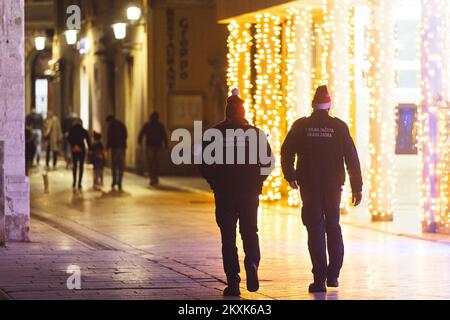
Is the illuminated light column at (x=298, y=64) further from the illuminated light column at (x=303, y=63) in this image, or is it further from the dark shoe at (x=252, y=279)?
the dark shoe at (x=252, y=279)

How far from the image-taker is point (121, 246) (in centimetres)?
1711

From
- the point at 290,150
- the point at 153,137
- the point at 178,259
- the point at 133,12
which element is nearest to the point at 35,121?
the point at 133,12

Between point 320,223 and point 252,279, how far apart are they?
819 millimetres

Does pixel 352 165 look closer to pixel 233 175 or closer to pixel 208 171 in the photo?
pixel 233 175

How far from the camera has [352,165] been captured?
12.6 m

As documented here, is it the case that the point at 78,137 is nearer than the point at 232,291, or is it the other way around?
the point at 232,291

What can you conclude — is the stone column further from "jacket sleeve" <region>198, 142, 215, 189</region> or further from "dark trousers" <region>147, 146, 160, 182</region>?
"dark trousers" <region>147, 146, 160, 182</region>

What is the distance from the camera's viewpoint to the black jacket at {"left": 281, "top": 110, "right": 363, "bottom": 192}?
1248cm

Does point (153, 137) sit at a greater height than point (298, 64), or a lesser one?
lesser

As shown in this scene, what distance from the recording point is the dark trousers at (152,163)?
31.5 meters

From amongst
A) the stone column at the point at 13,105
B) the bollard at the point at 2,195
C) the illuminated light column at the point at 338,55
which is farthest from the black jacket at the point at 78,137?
the bollard at the point at 2,195

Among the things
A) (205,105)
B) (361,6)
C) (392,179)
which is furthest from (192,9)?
(392,179)

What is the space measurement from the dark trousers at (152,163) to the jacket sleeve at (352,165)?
18952mm

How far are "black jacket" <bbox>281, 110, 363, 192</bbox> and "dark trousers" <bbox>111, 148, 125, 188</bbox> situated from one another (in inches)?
675
